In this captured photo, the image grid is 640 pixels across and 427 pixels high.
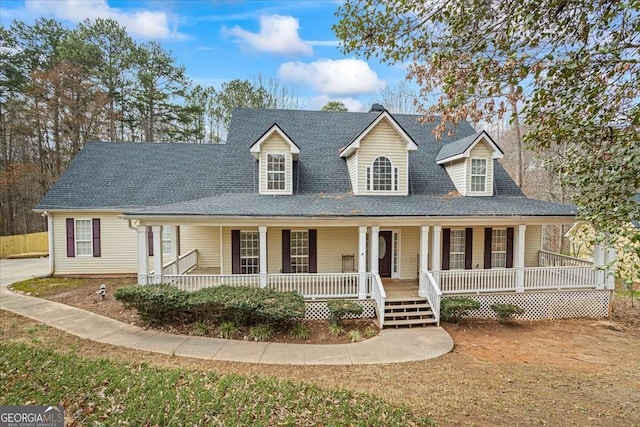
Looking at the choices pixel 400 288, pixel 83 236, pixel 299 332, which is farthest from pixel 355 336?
pixel 83 236

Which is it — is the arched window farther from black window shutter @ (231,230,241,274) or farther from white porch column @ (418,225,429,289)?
black window shutter @ (231,230,241,274)

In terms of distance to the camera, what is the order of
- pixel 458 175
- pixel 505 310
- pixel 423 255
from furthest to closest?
pixel 458 175 → pixel 423 255 → pixel 505 310

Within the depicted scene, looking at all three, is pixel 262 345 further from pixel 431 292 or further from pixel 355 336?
pixel 431 292

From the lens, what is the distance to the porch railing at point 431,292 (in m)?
9.77

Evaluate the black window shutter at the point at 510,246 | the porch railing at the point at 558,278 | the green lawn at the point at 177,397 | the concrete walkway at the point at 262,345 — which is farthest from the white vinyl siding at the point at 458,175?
the green lawn at the point at 177,397

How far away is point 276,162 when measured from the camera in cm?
1253

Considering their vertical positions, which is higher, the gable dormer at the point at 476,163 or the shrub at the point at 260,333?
the gable dormer at the point at 476,163

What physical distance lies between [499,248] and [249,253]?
10399 mm

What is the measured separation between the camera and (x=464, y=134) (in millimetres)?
16203

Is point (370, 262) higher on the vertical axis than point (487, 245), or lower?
lower

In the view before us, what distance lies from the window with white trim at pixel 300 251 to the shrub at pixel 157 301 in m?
4.46

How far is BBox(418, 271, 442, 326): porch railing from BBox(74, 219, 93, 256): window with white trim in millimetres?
15031

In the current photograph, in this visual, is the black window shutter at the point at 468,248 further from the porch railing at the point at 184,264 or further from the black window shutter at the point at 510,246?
the porch railing at the point at 184,264

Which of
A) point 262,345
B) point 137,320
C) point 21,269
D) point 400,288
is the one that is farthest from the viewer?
point 21,269
